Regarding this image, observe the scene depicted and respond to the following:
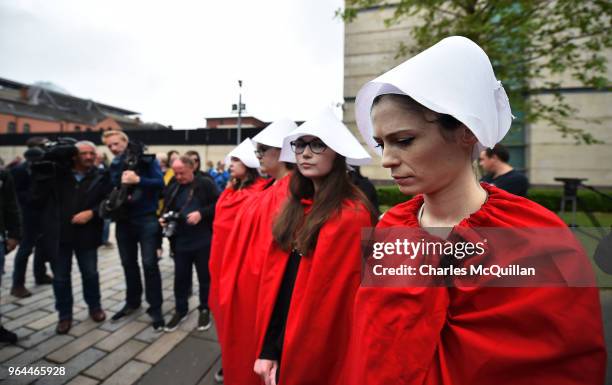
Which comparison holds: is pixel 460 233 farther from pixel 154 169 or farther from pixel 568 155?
pixel 568 155

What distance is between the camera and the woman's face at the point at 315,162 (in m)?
2.01

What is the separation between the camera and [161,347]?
3314 mm

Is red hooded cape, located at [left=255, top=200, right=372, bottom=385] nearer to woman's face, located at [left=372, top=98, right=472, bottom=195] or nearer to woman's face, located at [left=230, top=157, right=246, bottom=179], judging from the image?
woman's face, located at [left=372, top=98, right=472, bottom=195]

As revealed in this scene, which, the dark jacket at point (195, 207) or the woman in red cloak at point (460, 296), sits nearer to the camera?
the woman in red cloak at point (460, 296)

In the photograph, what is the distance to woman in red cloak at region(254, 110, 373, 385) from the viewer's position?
1.65m

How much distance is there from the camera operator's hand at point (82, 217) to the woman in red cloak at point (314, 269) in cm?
297

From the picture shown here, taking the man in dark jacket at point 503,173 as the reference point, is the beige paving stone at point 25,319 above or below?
below

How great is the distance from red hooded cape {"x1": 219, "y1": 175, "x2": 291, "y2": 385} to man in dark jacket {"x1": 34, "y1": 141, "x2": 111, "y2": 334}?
96.5 inches

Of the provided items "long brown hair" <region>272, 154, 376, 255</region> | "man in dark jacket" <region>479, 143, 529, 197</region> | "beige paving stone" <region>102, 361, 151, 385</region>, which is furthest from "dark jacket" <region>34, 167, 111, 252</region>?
"man in dark jacket" <region>479, 143, 529, 197</region>

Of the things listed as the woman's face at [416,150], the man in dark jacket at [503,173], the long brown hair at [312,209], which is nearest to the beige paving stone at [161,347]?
the long brown hair at [312,209]

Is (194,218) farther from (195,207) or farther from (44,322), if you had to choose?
(44,322)

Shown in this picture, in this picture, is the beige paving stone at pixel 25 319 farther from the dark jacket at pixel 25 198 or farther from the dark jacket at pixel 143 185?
the dark jacket at pixel 143 185

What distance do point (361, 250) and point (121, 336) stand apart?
11.1ft

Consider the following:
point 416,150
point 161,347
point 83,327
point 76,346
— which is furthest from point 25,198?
point 416,150
